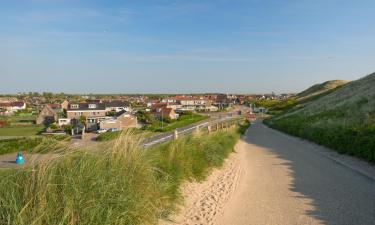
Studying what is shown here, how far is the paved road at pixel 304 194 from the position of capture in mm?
6336

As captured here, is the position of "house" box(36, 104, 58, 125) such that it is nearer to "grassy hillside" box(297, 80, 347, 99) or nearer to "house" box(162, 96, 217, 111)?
"house" box(162, 96, 217, 111)

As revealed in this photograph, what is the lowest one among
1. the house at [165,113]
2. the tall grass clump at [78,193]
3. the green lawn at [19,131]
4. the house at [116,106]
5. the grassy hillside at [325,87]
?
the green lawn at [19,131]

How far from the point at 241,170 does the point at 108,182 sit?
23.5ft

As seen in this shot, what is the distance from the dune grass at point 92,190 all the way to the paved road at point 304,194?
64.2 inches

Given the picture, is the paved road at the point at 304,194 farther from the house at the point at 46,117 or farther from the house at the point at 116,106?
the house at the point at 116,106

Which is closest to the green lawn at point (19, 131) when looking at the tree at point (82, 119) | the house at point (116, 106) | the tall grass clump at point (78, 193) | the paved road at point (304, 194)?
the tree at point (82, 119)

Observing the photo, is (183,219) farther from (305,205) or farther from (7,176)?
(7,176)

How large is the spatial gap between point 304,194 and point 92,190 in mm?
5441

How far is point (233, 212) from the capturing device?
684cm

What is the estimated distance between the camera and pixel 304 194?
8.02m

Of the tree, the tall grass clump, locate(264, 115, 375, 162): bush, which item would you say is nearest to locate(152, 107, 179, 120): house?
the tree

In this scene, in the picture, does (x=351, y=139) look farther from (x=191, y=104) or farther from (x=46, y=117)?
(x=191, y=104)

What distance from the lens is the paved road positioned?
6336 mm

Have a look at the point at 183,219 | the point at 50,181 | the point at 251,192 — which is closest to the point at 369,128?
the point at 251,192
